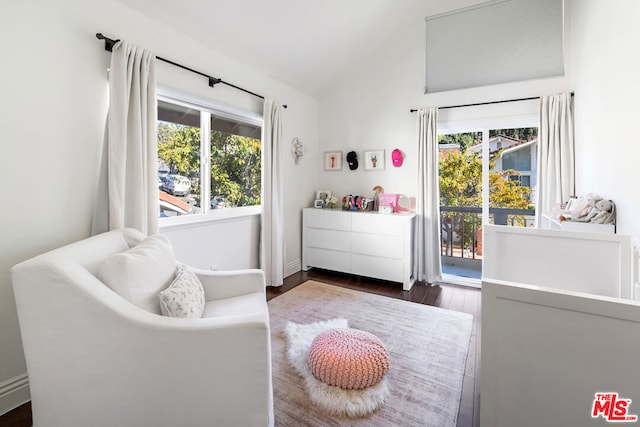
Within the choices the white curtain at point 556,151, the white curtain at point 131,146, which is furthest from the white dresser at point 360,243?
the white curtain at point 131,146

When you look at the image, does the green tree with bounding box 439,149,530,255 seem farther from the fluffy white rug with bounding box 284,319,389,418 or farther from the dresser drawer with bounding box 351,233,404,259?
the fluffy white rug with bounding box 284,319,389,418

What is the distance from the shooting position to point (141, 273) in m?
1.35

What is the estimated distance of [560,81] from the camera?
295 centimetres

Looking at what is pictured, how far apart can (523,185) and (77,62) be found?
4122 millimetres

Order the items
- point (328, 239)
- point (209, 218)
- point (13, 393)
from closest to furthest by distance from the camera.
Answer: point (13, 393)
point (209, 218)
point (328, 239)

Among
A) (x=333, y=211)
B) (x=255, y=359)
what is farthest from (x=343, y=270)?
(x=255, y=359)

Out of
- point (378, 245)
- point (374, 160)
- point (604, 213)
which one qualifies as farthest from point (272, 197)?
point (604, 213)

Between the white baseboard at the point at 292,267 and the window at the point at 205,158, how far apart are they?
0.93 metres

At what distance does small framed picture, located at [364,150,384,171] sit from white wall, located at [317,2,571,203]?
0.07m

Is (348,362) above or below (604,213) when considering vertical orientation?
below

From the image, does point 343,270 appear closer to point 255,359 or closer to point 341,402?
point 341,402

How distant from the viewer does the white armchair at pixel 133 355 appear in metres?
1.10

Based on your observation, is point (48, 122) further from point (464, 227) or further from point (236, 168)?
point (464, 227)

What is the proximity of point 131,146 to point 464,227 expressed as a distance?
371 centimetres
